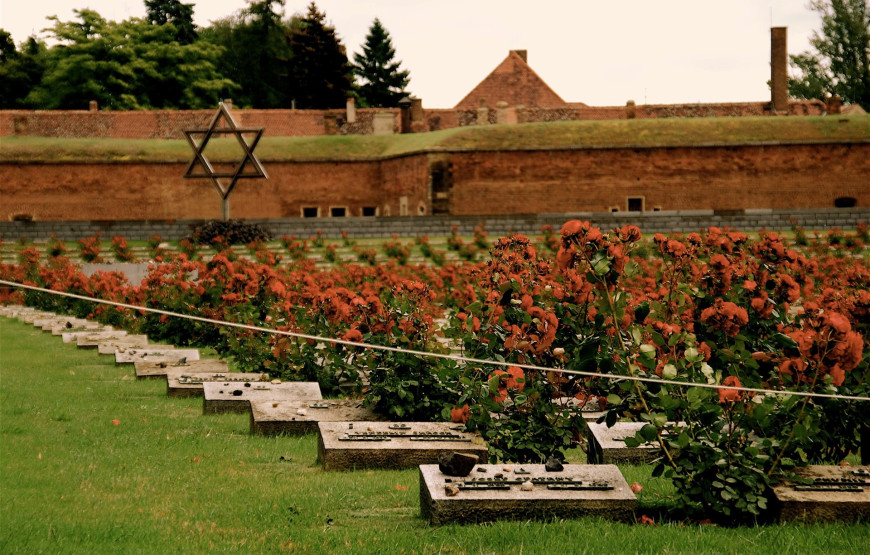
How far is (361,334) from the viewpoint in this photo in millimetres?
7684

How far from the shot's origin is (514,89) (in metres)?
54.5

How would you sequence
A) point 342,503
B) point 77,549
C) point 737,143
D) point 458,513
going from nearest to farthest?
point 77,549, point 458,513, point 342,503, point 737,143

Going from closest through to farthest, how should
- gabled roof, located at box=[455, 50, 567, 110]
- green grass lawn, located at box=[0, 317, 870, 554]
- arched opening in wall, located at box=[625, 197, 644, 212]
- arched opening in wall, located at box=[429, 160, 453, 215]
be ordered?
green grass lawn, located at box=[0, 317, 870, 554] < arched opening in wall, located at box=[429, 160, 453, 215] < arched opening in wall, located at box=[625, 197, 644, 212] < gabled roof, located at box=[455, 50, 567, 110]

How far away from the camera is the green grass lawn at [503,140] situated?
1564 inches

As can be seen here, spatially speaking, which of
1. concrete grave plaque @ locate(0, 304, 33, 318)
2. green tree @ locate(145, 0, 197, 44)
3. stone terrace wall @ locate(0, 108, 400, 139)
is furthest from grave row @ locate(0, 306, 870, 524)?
green tree @ locate(145, 0, 197, 44)

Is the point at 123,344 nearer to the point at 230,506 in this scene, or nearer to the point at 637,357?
the point at 230,506

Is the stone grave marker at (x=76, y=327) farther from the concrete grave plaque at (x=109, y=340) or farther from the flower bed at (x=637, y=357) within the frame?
the flower bed at (x=637, y=357)

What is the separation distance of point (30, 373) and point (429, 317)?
4362mm

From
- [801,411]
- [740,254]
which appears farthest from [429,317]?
[801,411]

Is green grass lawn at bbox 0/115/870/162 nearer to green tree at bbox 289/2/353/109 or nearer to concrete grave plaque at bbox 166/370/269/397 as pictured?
green tree at bbox 289/2/353/109

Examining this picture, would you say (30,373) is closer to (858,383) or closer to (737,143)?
(858,383)

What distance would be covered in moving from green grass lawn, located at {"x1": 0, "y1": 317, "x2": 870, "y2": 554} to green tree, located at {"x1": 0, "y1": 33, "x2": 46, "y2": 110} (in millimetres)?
51472

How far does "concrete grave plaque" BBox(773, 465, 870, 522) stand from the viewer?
4.87m

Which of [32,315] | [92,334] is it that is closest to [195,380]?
[92,334]
